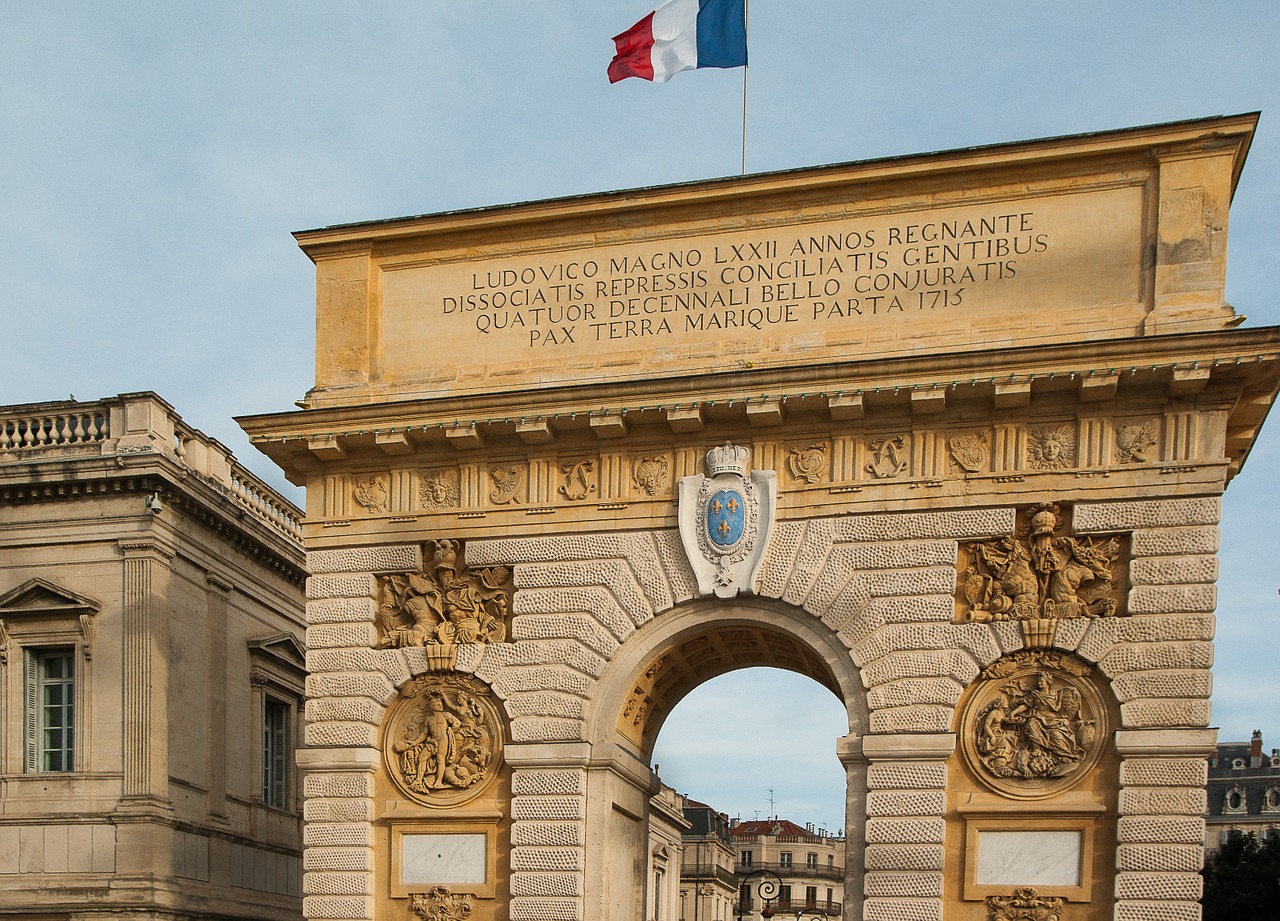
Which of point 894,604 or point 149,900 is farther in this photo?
point 149,900

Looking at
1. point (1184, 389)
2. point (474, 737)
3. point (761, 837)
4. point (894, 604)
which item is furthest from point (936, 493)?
point (761, 837)

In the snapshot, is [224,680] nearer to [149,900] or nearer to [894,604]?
[149,900]

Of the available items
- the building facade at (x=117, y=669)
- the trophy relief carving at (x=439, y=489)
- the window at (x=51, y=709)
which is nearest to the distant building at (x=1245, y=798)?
the building facade at (x=117, y=669)

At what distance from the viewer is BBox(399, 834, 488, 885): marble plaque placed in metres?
18.7

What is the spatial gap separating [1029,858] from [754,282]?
24.7 ft

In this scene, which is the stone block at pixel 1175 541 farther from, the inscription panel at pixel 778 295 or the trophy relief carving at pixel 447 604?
the trophy relief carving at pixel 447 604

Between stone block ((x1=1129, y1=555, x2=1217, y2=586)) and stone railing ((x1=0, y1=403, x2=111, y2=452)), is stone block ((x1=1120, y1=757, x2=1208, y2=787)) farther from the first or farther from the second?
stone railing ((x1=0, y1=403, x2=111, y2=452))

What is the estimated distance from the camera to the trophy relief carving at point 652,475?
1883cm

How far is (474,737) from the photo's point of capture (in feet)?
62.3

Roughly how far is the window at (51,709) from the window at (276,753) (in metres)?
4.85

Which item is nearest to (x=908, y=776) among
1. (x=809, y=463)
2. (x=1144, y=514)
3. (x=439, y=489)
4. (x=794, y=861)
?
(x=809, y=463)

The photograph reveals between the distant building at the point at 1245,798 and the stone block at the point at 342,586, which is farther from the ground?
the stone block at the point at 342,586

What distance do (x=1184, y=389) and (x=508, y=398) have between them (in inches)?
307

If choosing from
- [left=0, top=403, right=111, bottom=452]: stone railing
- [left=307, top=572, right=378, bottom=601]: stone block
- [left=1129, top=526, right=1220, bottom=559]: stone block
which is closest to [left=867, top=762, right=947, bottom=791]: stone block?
[left=1129, top=526, right=1220, bottom=559]: stone block
